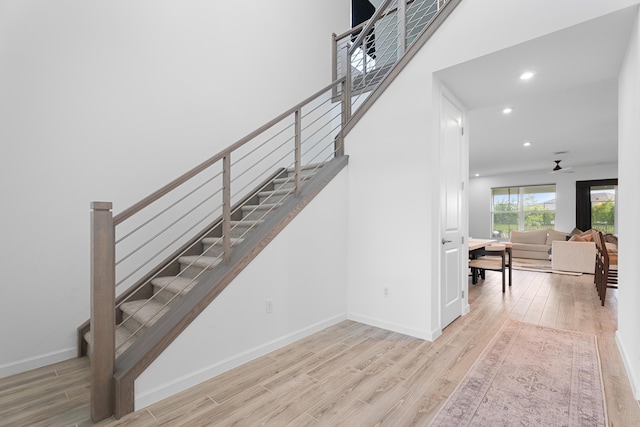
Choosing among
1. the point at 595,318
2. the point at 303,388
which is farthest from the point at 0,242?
the point at 595,318

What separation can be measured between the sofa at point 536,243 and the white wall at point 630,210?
638 cm

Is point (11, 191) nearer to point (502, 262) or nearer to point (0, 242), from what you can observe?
point (0, 242)

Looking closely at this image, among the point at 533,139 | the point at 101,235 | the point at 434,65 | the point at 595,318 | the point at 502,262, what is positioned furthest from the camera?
the point at 533,139

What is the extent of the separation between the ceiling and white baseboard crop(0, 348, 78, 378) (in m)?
3.91

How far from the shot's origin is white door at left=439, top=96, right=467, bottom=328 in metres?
3.10

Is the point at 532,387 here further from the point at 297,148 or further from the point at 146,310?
the point at 146,310

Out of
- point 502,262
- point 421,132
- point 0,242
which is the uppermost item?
point 421,132

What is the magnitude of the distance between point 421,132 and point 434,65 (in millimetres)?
593

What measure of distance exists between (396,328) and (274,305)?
4.11 ft

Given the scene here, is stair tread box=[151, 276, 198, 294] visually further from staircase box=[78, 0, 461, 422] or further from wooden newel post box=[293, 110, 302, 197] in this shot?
wooden newel post box=[293, 110, 302, 197]

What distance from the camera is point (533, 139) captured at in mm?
5820

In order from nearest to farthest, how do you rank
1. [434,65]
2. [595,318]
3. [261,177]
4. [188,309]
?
[188,309] → [434,65] → [595,318] → [261,177]

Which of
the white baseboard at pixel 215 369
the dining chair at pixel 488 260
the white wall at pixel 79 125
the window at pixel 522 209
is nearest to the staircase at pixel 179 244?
the white baseboard at pixel 215 369

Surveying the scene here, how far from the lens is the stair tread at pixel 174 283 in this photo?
242 centimetres
